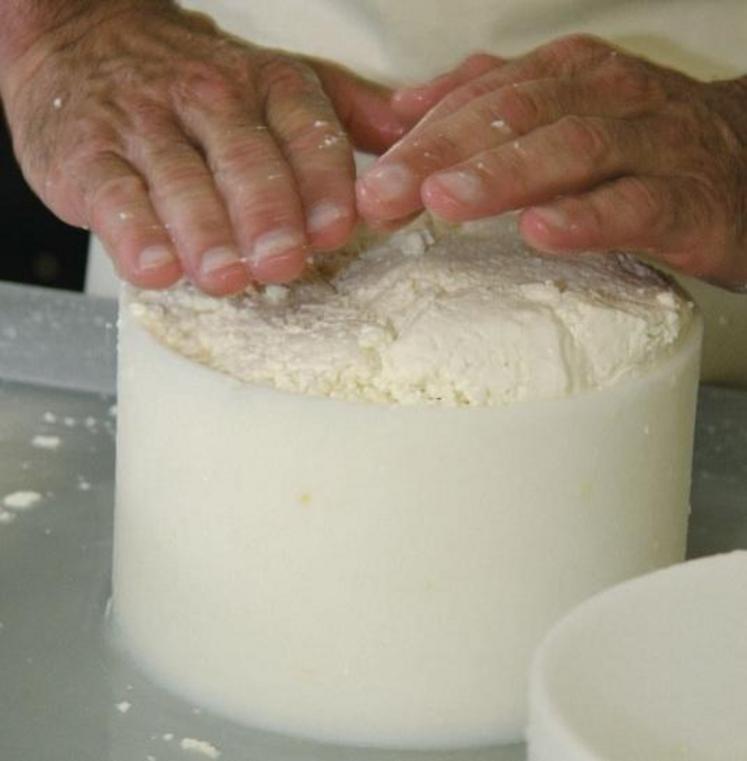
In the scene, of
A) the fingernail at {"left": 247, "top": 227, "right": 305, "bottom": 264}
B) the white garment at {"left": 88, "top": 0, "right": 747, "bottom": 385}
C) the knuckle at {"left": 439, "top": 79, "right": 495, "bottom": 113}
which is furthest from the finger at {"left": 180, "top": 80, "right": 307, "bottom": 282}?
the white garment at {"left": 88, "top": 0, "right": 747, "bottom": 385}

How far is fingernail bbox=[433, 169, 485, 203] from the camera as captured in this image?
1.14 m

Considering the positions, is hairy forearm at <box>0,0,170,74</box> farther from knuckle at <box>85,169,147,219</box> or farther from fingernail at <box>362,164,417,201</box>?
fingernail at <box>362,164,417,201</box>

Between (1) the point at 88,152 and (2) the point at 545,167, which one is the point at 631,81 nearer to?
(2) the point at 545,167

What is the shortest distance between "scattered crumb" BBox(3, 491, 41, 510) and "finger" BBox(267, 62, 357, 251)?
34cm

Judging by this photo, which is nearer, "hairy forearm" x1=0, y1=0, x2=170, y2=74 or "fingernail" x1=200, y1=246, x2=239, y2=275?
"fingernail" x1=200, y1=246, x2=239, y2=275

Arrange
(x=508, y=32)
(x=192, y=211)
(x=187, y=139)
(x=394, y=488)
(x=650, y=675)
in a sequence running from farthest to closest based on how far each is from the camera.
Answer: (x=508, y=32) < (x=187, y=139) < (x=192, y=211) < (x=394, y=488) < (x=650, y=675)

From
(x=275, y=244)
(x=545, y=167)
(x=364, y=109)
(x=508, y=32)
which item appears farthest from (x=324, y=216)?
(x=508, y=32)

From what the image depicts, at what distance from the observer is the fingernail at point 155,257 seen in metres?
1.17

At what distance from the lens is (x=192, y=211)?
119 centimetres

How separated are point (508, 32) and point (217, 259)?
573 mm

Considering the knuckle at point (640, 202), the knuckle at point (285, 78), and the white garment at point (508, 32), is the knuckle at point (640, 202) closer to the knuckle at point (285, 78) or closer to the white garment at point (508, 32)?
the knuckle at point (285, 78)

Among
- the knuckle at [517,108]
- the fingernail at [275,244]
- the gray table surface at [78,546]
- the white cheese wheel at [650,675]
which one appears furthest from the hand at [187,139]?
the white cheese wheel at [650,675]

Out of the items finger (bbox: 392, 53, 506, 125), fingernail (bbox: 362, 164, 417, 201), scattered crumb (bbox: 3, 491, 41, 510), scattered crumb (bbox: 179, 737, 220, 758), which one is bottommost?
scattered crumb (bbox: 3, 491, 41, 510)

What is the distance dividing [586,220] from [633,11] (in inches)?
20.2
